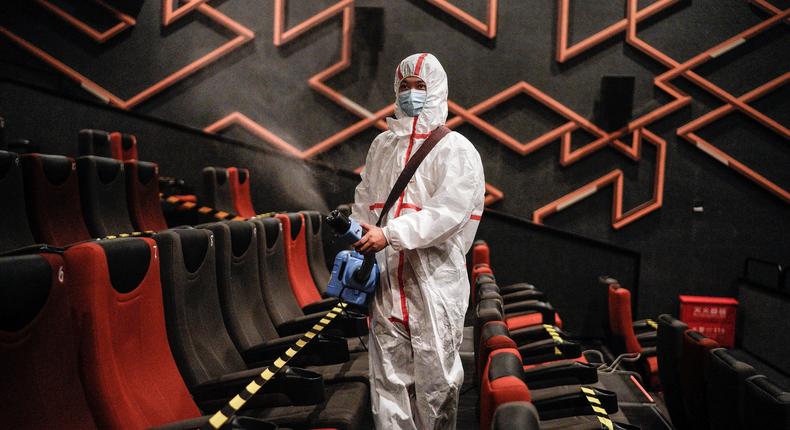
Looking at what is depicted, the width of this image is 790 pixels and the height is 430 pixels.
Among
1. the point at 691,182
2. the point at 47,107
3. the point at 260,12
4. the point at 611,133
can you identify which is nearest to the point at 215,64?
the point at 260,12

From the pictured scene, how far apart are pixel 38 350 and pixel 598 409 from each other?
1032 millimetres

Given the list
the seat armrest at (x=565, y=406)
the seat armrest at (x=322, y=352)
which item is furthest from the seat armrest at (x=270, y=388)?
the seat armrest at (x=565, y=406)

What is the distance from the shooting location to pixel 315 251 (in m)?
2.94

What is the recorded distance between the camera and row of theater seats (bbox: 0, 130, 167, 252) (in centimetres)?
211

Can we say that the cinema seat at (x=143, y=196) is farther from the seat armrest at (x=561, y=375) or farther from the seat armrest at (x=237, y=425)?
the seat armrest at (x=237, y=425)

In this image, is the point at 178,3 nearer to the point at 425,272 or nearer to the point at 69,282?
the point at 425,272

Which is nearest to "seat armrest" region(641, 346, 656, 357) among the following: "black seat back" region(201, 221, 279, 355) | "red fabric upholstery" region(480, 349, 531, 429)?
"black seat back" region(201, 221, 279, 355)

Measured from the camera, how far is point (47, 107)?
441 cm

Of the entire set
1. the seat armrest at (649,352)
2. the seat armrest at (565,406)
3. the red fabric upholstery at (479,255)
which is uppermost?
the red fabric upholstery at (479,255)

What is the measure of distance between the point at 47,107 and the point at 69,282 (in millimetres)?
3871

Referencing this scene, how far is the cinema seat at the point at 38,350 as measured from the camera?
0.90 metres

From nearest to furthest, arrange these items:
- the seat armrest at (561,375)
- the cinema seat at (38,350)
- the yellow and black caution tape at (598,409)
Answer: the cinema seat at (38,350) → the yellow and black caution tape at (598,409) → the seat armrest at (561,375)

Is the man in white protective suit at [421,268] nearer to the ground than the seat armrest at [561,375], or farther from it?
farther from it

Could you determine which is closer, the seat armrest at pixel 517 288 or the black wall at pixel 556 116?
the seat armrest at pixel 517 288
